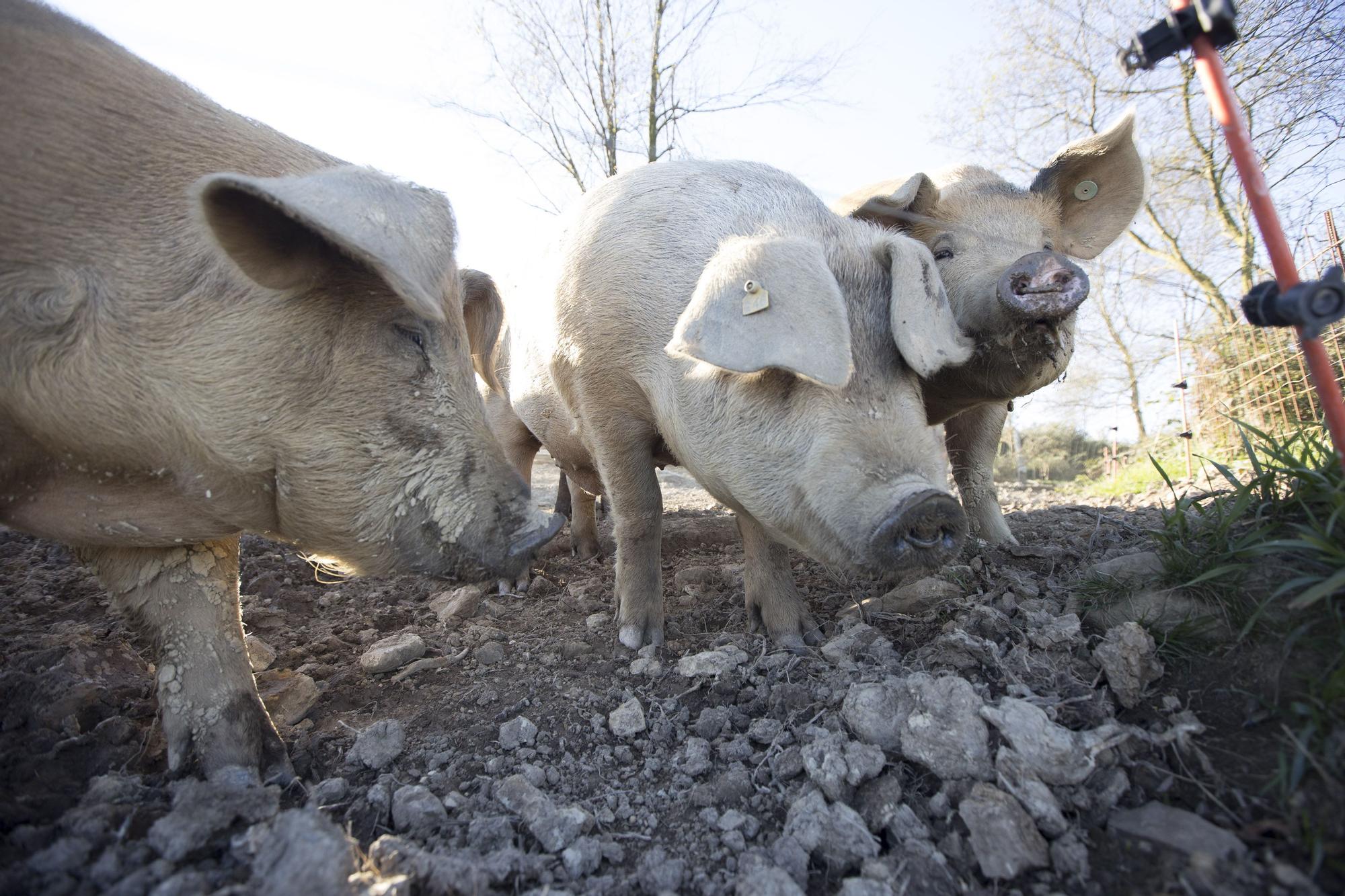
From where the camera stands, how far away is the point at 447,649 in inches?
136

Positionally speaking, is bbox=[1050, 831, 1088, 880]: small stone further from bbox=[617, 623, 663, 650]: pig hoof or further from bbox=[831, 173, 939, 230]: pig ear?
bbox=[831, 173, 939, 230]: pig ear

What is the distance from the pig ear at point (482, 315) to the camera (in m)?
3.20

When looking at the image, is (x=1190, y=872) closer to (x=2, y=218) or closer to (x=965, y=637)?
(x=965, y=637)

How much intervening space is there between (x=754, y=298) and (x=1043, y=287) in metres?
1.38

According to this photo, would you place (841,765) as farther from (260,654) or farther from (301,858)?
(260,654)

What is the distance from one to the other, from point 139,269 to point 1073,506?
6.48 metres

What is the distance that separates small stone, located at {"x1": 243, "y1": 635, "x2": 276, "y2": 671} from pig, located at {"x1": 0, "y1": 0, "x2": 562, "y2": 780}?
28.6 inches

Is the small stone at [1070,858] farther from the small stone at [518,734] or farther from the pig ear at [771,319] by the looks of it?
the small stone at [518,734]

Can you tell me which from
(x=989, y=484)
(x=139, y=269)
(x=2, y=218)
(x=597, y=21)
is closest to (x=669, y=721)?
(x=139, y=269)

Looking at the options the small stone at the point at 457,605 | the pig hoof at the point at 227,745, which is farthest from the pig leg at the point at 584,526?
the pig hoof at the point at 227,745

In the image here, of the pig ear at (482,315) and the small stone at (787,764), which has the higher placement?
the pig ear at (482,315)

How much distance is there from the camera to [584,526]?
6008mm

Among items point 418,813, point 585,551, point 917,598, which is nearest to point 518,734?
point 418,813

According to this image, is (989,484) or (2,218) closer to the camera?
(2,218)
